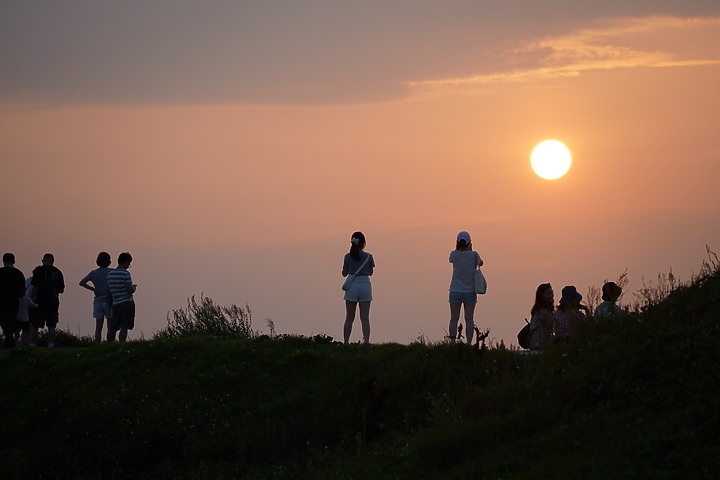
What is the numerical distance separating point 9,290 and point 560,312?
13509mm

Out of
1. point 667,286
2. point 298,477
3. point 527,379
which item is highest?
point 667,286

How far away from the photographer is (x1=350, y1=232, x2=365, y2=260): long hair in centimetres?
2345

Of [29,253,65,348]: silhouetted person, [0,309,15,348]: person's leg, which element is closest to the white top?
[29,253,65,348]: silhouetted person

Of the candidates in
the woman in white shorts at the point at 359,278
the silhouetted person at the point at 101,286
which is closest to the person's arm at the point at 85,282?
the silhouetted person at the point at 101,286

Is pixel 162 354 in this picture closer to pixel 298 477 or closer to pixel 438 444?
pixel 298 477

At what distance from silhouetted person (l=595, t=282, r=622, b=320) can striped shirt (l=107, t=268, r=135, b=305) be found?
1143 centimetres

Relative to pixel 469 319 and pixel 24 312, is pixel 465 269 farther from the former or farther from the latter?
pixel 24 312

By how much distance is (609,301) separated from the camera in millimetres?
18859

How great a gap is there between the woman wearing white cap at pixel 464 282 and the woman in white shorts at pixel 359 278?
2.00 metres

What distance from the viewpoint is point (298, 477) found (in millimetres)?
17125

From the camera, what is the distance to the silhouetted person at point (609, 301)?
17656 mm

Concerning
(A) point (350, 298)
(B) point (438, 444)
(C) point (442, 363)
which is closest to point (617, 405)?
(B) point (438, 444)

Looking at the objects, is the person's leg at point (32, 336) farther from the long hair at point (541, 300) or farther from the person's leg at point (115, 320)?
the long hair at point (541, 300)

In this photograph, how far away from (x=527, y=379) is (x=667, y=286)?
3.19 m
